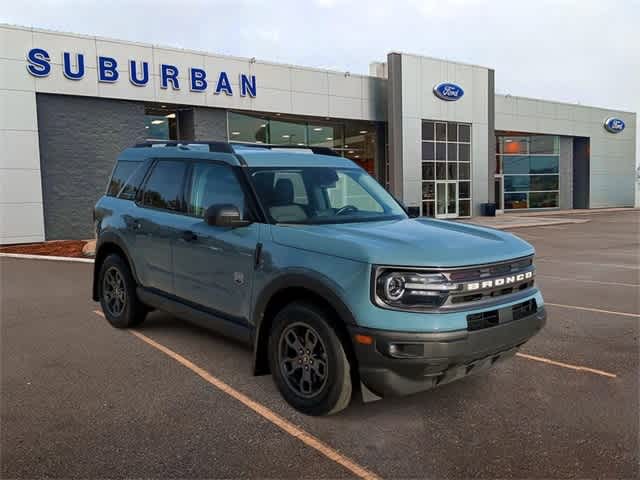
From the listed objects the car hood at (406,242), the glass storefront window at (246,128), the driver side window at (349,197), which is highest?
the glass storefront window at (246,128)

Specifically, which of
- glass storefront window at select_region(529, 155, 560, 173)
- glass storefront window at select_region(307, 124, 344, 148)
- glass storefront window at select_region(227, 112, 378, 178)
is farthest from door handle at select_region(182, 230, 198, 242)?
glass storefront window at select_region(529, 155, 560, 173)

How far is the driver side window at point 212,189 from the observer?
4.55 meters

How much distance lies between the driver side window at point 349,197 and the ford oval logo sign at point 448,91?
2620 centimetres

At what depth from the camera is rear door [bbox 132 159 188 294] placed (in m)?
5.20

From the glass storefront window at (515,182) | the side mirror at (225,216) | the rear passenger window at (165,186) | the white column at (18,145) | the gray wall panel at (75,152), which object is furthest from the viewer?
the glass storefront window at (515,182)

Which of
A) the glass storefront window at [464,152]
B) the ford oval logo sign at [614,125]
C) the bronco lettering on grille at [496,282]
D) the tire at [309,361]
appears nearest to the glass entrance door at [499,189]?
the glass storefront window at [464,152]

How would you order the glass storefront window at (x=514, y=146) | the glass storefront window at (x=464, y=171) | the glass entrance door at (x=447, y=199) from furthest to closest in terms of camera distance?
the glass storefront window at (x=514, y=146)
the glass storefront window at (x=464, y=171)
the glass entrance door at (x=447, y=199)

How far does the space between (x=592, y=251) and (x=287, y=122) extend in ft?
54.0

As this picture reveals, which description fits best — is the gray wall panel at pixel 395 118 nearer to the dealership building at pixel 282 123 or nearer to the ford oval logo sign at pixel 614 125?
the dealership building at pixel 282 123

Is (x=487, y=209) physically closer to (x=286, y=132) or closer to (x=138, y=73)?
(x=286, y=132)

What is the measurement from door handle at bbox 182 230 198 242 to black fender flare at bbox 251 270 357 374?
103 cm

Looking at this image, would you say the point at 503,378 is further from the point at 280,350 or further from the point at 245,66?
the point at 245,66

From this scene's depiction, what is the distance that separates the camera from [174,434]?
359cm

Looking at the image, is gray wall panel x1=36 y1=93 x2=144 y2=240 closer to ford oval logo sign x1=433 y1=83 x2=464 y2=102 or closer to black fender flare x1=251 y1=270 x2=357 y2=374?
ford oval logo sign x1=433 y1=83 x2=464 y2=102
